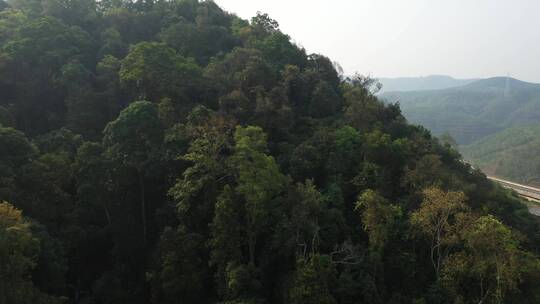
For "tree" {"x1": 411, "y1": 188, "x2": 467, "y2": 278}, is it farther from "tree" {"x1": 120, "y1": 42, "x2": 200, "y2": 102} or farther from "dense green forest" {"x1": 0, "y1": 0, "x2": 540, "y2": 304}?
"tree" {"x1": 120, "y1": 42, "x2": 200, "y2": 102}

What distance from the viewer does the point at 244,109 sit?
24.2m

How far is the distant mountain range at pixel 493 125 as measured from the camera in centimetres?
7088

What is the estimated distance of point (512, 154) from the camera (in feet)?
244

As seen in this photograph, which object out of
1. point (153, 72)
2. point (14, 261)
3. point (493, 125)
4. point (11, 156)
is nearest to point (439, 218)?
point (14, 261)

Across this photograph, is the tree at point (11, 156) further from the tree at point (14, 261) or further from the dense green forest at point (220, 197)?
the tree at point (14, 261)

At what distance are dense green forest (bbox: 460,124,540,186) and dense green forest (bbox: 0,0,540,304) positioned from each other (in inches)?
1860

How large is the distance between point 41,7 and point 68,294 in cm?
2572

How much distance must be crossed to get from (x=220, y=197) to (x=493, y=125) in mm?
116000

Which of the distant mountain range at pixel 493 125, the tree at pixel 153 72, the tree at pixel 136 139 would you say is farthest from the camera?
the distant mountain range at pixel 493 125

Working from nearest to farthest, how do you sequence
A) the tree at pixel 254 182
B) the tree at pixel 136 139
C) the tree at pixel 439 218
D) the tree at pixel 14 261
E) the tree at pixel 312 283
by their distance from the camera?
1. the tree at pixel 14 261
2. the tree at pixel 312 283
3. the tree at pixel 439 218
4. the tree at pixel 254 182
5. the tree at pixel 136 139

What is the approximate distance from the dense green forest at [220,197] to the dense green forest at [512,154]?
47.2m

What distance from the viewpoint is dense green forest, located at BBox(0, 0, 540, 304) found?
1552 centimetres

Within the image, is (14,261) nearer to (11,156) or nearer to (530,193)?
(11,156)

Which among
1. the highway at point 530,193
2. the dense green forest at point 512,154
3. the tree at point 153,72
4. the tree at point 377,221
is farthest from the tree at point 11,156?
the dense green forest at point 512,154
